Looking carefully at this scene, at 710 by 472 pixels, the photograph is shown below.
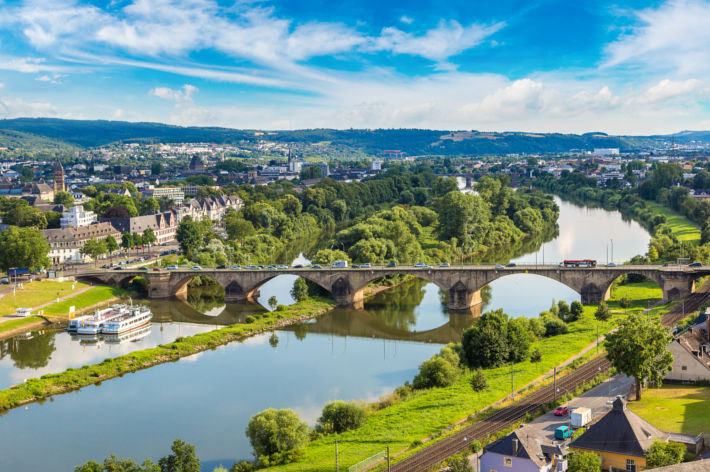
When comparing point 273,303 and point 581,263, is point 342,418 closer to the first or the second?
point 273,303

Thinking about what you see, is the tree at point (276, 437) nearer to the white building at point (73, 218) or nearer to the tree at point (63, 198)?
the white building at point (73, 218)

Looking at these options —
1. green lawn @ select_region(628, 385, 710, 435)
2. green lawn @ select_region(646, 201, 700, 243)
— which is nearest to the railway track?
green lawn @ select_region(628, 385, 710, 435)

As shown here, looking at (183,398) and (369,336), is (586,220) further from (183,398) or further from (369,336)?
(183,398)

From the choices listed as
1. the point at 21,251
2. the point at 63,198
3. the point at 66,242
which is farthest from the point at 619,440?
the point at 63,198

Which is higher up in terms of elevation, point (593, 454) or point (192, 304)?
point (593, 454)

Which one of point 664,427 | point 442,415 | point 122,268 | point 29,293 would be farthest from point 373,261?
point 664,427

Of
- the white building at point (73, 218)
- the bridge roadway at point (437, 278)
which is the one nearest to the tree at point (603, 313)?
the bridge roadway at point (437, 278)
